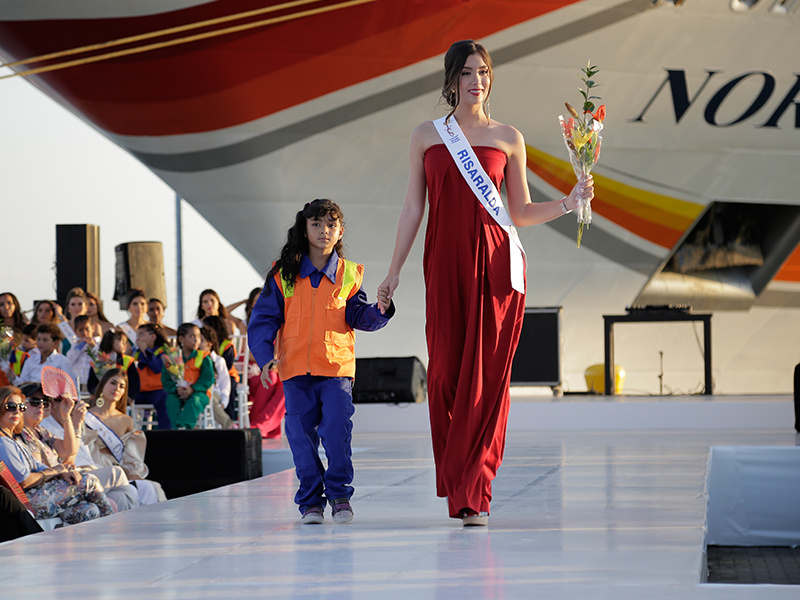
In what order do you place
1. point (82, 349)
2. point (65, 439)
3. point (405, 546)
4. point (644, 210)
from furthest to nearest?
point (644, 210) < point (82, 349) < point (65, 439) < point (405, 546)

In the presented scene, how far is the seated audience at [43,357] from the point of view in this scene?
7.43 metres

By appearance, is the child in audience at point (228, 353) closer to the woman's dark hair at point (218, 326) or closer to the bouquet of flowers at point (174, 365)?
the woman's dark hair at point (218, 326)

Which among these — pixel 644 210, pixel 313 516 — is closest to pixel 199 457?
pixel 313 516

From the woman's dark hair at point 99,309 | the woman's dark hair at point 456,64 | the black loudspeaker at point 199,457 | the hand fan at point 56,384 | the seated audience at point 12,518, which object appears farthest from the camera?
the woman's dark hair at point 99,309

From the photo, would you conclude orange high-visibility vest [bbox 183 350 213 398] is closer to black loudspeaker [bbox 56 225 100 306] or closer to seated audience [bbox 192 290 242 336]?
seated audience [bbox 192 290 242 336]

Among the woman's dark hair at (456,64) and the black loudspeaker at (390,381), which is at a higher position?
the woman's dark hair at (456,64)

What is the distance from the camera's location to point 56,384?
500 centimetres

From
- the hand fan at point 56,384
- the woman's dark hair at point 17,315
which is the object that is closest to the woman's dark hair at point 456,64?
the hand fan at point 56,384

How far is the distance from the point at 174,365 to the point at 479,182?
4.49m

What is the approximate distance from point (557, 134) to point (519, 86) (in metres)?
0.61

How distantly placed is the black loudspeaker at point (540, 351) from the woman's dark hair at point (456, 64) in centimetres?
Answer: 691

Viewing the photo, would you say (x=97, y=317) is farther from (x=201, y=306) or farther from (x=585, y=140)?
(x=585, y=140)

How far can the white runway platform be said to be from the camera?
247cm

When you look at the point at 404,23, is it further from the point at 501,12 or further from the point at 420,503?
the point at 420,503
